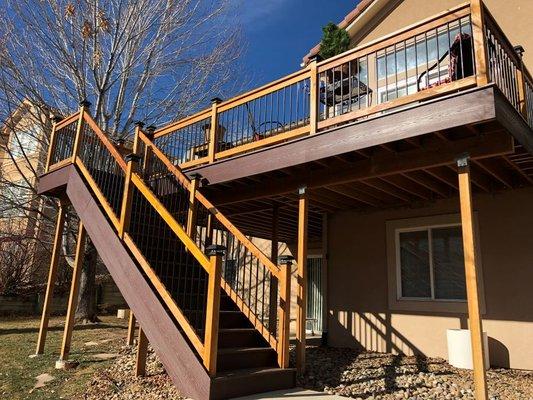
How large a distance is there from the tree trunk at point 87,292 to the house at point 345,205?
396 centimetres

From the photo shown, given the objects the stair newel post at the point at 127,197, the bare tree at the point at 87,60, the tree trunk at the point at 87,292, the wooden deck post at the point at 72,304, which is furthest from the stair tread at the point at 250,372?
the bare tree at the point at 87,60

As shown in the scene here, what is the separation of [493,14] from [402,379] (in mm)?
7109

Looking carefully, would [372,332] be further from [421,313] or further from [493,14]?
[493,14]

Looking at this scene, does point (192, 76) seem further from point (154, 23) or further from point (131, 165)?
point (131, 165)

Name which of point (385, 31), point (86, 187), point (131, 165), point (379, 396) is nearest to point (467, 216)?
point (379, 396)

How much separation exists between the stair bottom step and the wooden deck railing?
3.12 m

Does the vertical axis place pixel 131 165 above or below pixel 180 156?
below

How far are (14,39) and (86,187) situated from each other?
8487 millimetres

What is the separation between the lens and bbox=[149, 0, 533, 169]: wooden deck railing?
4.90m

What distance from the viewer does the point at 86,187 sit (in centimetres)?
720

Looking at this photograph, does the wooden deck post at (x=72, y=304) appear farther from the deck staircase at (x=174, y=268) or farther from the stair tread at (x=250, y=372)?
the stair tread at (x=250, y=372)

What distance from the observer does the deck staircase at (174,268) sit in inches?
181

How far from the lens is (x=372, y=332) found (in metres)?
8.36

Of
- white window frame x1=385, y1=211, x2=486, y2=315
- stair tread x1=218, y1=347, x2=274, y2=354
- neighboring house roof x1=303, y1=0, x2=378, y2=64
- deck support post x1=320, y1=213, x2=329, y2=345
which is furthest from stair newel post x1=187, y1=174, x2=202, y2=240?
neighboring house roof x1=303, y1=0, x2=378, y2=64
